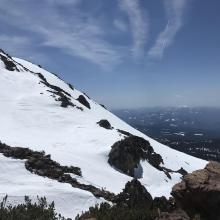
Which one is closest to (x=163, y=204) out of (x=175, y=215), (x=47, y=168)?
(x=175, y=215)

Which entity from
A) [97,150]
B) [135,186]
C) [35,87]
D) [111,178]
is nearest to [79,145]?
[97,150]

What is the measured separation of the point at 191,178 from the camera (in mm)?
19062

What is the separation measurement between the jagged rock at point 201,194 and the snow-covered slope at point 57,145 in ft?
36.1

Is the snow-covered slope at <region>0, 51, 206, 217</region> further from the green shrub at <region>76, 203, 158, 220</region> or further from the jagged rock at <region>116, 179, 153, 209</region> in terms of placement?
the green shrub at <region>76, 203, 158, 220</region>

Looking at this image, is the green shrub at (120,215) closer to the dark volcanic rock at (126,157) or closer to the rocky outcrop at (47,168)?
the rocky outcrop at (47,168)

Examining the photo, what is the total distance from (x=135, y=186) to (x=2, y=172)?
496 inches

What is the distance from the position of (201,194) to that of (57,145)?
2958cm

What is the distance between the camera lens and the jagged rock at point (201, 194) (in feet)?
58.2

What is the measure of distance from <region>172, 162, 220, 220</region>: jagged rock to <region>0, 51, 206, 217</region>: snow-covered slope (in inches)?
433

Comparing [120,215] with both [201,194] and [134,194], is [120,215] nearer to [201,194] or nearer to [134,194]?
[201,194]

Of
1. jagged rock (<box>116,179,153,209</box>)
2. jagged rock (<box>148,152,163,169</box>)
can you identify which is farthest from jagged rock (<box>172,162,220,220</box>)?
jagged rock (<box>148,152,163,169</box>)

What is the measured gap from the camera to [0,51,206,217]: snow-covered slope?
30.0 m

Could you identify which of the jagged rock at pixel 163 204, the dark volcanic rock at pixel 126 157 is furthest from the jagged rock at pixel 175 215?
the dark volcanic rock at pixel 126 157

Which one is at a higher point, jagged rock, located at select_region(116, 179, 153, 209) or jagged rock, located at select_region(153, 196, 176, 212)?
jagged rock, located at select_region(116, 179, 153, 209)
